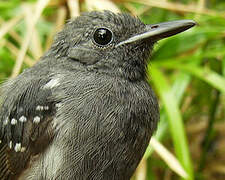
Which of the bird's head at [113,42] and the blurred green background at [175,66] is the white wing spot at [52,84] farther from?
the blurred green background at [175,66]

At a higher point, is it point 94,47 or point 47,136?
point 94,47

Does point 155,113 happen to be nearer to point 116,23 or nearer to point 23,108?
point 116,23

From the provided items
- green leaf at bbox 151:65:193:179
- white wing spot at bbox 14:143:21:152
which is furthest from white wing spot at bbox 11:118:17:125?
green leaf at bbox 151:65:193:179

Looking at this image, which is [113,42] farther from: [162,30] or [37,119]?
[37,119]

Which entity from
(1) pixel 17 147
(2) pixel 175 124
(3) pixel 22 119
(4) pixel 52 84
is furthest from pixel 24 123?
(2) pixel 175 124

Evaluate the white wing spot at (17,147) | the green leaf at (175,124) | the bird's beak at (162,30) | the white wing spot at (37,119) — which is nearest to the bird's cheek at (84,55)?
the bird's beak at (162,30)

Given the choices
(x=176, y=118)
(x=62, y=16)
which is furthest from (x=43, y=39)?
(x=176, y=118)

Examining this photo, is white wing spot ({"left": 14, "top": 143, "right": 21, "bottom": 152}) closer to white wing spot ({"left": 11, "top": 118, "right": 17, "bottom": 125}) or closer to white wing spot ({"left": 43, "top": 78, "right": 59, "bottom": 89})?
white wing spot ({"left": 11, "top": 118, "right": 17, "bottom": 125})
